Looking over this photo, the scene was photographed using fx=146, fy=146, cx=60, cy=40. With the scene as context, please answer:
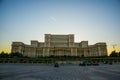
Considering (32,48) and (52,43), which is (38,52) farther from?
(52,43)

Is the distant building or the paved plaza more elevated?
the distant building

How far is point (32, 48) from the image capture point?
138 meters

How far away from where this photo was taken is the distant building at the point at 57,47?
133125 millimetres

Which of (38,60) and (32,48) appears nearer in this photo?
(38,60)

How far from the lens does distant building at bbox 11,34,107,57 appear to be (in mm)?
133125

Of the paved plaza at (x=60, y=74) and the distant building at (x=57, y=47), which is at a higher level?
the distant building at (x=57, y=47)

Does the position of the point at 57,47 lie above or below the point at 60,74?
above

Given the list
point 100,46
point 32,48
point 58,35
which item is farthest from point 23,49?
point 100,46

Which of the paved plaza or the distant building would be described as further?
the distant building

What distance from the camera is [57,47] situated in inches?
5241

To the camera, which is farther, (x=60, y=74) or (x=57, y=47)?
(x=57, y=47)

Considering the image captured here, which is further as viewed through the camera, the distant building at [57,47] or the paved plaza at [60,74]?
the distant building at [57,47]

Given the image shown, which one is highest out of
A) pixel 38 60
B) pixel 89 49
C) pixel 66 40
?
pixel 66 40

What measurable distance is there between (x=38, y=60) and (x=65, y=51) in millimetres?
51661
